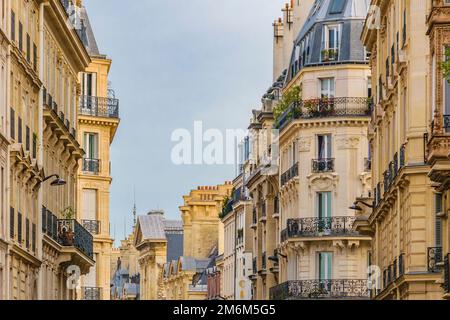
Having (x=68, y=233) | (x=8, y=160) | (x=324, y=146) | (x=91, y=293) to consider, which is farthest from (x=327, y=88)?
(x=8, y=160)

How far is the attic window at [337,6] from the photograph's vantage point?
87875 mm

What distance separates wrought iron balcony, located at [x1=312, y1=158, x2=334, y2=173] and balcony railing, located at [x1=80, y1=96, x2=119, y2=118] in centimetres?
992

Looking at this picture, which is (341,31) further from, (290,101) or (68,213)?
(68,213)

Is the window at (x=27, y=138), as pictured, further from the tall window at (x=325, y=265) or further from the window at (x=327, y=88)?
the window at (x=327, y=88)

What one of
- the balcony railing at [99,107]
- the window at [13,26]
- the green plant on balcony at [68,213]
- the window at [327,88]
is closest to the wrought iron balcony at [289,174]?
the window at [327,88]

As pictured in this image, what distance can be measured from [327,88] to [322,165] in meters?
3.65

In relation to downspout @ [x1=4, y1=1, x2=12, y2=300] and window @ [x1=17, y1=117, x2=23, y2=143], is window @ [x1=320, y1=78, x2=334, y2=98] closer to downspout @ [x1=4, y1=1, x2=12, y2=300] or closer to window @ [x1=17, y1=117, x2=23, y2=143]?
window @ [x1=17, y1=117, x2=23, y2=143]

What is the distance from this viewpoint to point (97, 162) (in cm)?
8844

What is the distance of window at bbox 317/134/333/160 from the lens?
87500 mm

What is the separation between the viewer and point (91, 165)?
8831cm

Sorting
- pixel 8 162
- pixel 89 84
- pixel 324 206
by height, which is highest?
pixel 89 84

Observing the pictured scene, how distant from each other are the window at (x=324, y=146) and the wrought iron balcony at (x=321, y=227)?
9.96 feet
